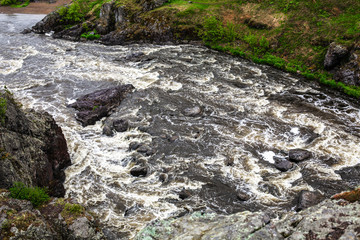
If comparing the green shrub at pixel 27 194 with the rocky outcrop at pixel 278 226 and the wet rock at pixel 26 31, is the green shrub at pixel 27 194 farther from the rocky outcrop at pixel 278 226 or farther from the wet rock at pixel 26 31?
the wet rock at pixel 26 31

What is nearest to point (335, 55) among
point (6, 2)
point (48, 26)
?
point (48, 26)

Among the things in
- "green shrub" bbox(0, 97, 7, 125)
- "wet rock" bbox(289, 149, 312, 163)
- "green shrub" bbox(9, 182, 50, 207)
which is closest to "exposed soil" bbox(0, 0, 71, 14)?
"green shrub" bbox(0, 97, 7, 125)

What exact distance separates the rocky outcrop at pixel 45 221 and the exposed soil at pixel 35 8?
9656cm

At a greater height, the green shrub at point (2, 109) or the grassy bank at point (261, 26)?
the grassy bank at point (261, 26)

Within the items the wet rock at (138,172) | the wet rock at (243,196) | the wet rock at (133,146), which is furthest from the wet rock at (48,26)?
the wet rock at (243,196)

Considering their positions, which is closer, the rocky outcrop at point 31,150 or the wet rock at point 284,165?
the rocky outcrop at point 31,150

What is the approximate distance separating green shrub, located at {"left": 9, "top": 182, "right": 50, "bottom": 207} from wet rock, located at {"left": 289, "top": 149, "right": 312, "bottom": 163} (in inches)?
799

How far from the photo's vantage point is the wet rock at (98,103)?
1183 inches

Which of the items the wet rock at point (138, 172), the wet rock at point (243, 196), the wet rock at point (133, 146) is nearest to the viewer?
the wet rock at point (243, 196)

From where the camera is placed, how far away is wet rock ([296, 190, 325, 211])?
60.4ft

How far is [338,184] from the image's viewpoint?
20828 millimetres

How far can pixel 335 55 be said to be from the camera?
39.4m

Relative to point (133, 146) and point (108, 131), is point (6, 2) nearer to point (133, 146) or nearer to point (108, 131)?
point (108, 131)

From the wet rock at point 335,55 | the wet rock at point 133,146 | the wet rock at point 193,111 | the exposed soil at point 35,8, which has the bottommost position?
the wet rock at point 133,146
